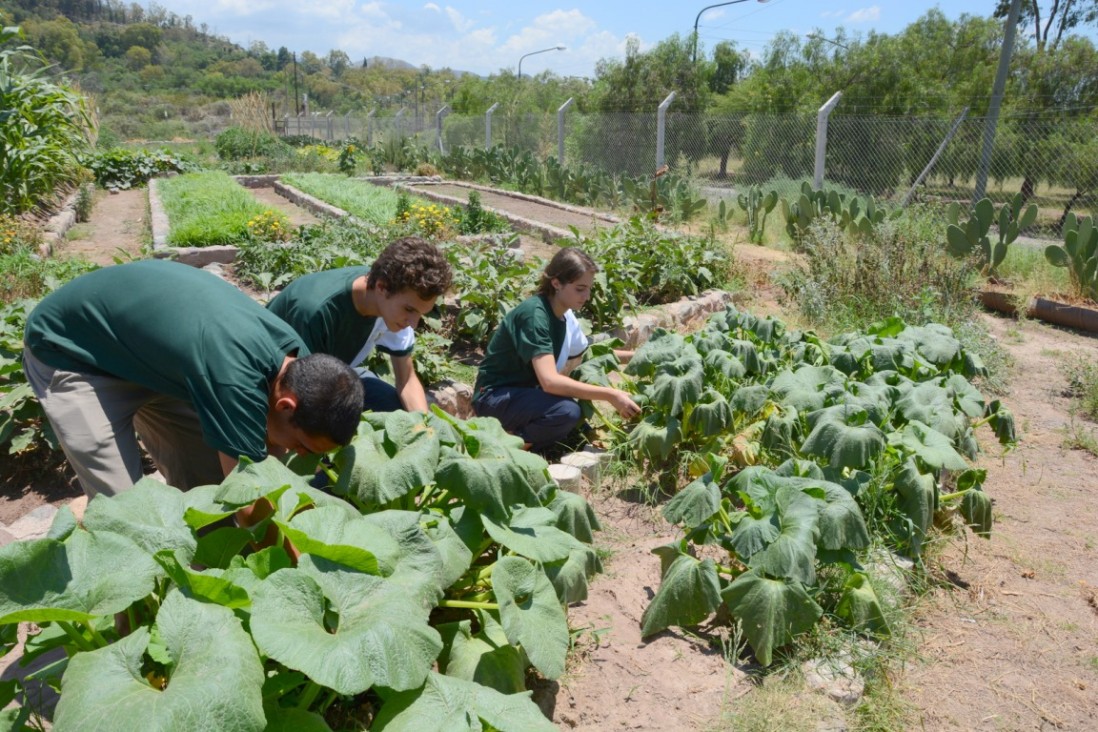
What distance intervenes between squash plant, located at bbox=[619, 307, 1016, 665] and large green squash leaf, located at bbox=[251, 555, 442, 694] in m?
1.18

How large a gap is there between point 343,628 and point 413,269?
1.66 metres

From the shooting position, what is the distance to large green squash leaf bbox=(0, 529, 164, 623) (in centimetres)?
144

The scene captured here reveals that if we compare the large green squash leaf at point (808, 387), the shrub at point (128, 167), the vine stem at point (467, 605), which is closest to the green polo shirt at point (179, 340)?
the vine stem at point (467, 605)

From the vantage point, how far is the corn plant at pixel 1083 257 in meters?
7.16

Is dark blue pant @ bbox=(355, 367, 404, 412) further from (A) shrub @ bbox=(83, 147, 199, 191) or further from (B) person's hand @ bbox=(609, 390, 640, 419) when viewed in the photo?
(A) shrub @ bbox=(83, 147, 199, 191)

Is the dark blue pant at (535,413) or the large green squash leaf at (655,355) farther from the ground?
the large green squash leaf at (655,355)

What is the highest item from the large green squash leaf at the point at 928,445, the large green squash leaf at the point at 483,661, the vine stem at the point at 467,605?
the large green squash leaf at the point at 928,445

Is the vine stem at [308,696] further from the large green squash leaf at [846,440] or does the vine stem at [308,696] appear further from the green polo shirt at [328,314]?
the large green squash leaf at [846,440]

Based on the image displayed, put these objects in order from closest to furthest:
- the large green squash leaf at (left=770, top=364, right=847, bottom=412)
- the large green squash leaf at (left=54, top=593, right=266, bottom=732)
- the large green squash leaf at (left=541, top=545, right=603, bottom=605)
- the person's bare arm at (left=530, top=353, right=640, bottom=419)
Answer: the large green squash leaf at (left=54, top=593, right=266, bottom=732) → the large green squash leaf at (left=541, top=545, right=603, bottom=605) → the large green squash leaf at (left=770, top=364, right=847, bottom=412) → the person's bare arm at (left=530, top=353, right=640, bottom=419)

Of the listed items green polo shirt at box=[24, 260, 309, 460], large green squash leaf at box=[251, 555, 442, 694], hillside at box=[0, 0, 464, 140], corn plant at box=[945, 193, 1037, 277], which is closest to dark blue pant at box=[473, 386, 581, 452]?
green polo shirt at box=[24, 260, 309, 460]

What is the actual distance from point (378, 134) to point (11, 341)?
964 inches

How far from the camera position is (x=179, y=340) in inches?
88.4

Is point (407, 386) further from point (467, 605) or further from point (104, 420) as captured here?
point (467, 605)

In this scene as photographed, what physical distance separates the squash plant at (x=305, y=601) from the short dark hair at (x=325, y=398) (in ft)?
0.28
